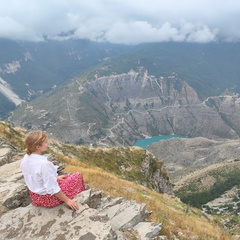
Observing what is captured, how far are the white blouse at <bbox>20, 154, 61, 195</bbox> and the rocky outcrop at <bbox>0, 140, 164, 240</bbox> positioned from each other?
1008mm

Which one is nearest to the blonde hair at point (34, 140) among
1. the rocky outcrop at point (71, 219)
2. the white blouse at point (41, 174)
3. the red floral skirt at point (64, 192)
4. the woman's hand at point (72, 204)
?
the white blouse at point (41, 174)

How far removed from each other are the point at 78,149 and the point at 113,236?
3575cm

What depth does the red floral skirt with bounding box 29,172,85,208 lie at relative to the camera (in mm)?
11719

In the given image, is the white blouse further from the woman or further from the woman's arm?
the woman's arm

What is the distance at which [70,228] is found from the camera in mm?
10922

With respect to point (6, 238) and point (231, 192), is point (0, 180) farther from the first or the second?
point (231, 192)

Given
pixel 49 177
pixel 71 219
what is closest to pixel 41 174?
pixel 49 177

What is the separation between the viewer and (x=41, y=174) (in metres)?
11.2

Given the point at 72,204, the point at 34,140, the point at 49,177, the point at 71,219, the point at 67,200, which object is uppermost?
the point at 34,140

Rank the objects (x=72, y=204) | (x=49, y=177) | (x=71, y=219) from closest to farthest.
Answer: (x=49, y=177) < (x=71, y=219) < (x=72, y=204)

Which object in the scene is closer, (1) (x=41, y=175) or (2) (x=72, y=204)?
(1) (x=41, y=175)

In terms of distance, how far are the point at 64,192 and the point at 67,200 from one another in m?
1.04

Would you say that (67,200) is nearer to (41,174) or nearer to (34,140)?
(41,174)

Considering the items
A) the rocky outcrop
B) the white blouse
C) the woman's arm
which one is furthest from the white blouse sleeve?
the rocky outcrop
